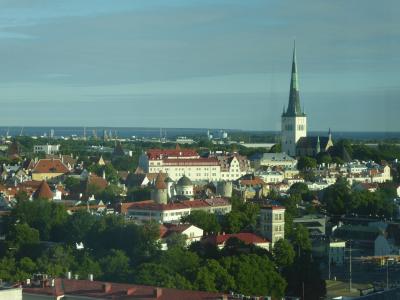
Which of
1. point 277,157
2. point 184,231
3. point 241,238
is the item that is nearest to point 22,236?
point 184,231

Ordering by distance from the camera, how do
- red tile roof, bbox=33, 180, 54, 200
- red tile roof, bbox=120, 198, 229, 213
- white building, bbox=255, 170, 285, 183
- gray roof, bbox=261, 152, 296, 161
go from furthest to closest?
gray roof, bbox=261, 152, 296, 161, white building, bbox=255, 170, 285, 183, red tile roof, bbox=33, 180, 54, 200, red tile roof, bbox=120, 198, 229, 213

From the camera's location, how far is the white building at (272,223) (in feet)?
55.5

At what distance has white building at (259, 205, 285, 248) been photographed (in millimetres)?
16931

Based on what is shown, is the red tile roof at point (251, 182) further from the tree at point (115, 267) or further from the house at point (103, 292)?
the house at point (103, 292)

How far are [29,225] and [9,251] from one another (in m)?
1.84

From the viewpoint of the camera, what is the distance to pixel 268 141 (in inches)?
1882

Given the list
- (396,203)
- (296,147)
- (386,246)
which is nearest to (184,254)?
(386,246)

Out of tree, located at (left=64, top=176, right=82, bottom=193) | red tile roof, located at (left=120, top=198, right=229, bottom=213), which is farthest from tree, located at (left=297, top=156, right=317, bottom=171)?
red tile roof, located at (left=120, top=198, right=229, bottom=213)

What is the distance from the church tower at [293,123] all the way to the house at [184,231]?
17414mm

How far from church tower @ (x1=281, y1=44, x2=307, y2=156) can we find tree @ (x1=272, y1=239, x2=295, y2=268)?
1915 cm

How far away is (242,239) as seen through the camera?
628 inches

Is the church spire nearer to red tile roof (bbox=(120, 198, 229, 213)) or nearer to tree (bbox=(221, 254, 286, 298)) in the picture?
red tile roof (bbox=(120, 198, 229, 213))

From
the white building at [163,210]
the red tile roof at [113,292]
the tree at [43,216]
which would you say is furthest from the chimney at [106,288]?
the white building at [163,210]

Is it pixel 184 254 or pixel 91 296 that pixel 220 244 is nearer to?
pixel 184 254
